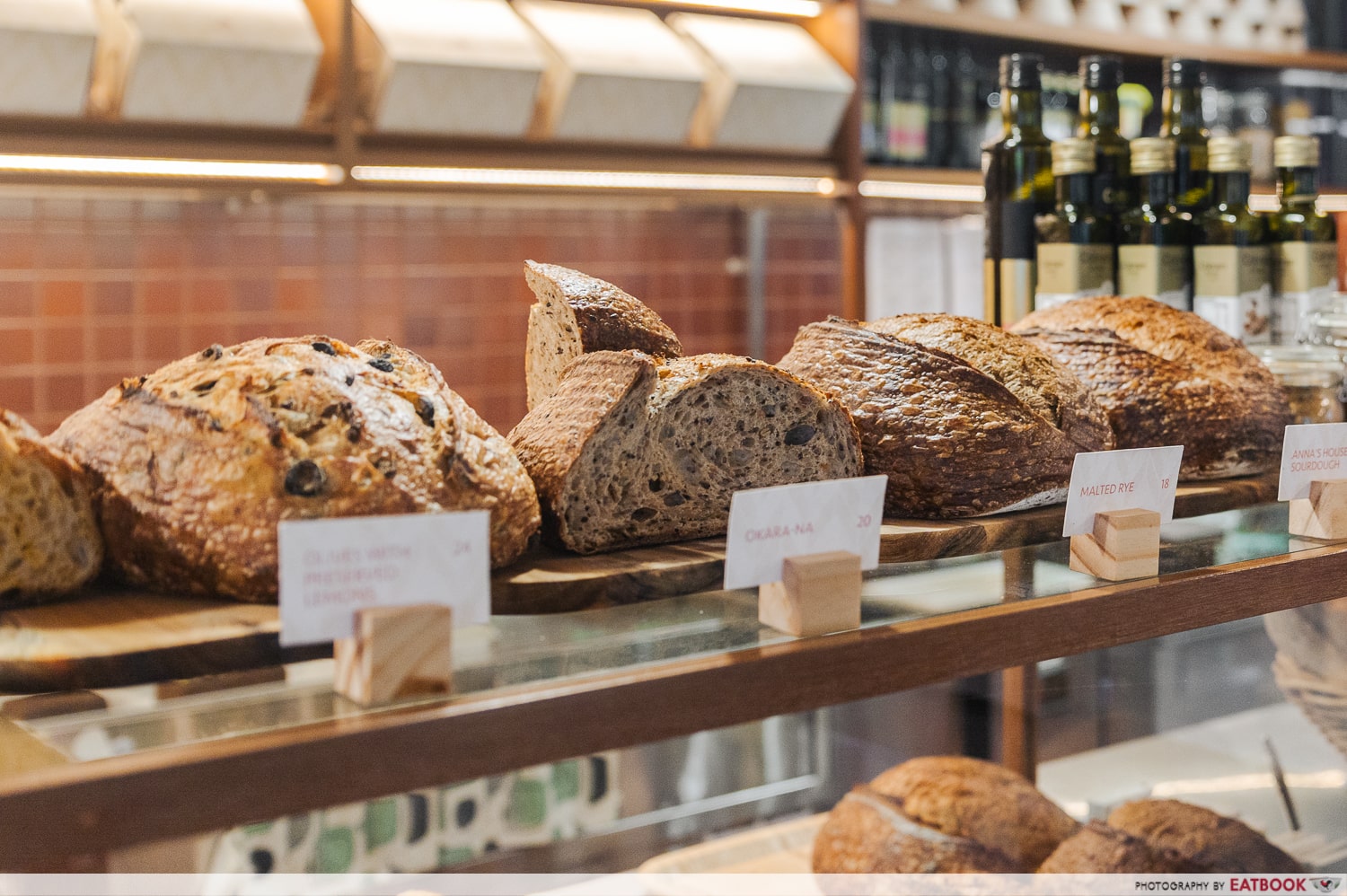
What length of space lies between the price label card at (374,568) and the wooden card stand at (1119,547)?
48 cm

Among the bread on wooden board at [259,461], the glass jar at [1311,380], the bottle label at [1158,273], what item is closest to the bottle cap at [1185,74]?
the bottle label at [1158,273]

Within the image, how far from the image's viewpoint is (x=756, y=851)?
129 centimetres

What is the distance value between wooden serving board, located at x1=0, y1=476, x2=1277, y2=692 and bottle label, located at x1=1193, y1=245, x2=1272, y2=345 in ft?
2.04

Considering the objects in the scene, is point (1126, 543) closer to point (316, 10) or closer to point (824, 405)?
point (824, 405)

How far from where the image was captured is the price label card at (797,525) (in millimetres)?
750

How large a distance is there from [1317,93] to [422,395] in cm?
380

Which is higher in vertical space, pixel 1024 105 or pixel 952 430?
pixel 1024 105

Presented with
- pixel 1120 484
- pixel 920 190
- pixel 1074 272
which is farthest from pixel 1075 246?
pixel 920 190

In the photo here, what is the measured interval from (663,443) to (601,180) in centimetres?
194

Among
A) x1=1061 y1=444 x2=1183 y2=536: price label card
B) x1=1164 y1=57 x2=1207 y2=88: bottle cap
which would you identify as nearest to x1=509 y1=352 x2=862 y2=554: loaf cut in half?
x1=1061 y1=444 x2=1183 y2=536: price label card

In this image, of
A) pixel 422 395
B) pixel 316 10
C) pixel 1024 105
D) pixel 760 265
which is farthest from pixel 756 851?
pixel 760 265

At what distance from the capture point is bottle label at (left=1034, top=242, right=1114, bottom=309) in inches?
56.5

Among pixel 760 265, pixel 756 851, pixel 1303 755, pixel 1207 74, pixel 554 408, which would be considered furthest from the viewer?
pixel 1207 74

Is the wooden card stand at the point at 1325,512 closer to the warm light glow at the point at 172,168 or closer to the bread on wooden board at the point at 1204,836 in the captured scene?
the bread on wooden board at the point at 1204,836
